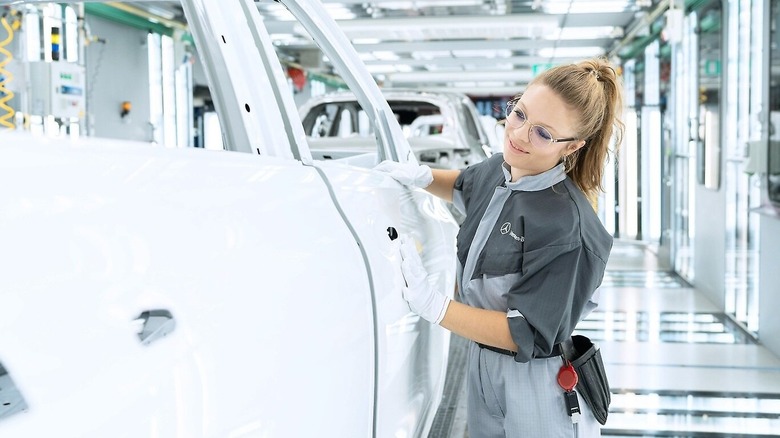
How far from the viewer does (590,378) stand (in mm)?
1854

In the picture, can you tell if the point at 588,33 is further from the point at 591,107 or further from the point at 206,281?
the point at 206,281

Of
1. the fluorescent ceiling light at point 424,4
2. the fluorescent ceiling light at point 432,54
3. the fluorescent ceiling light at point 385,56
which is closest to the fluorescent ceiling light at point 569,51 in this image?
the fluorescent ceiling light at point 432,54

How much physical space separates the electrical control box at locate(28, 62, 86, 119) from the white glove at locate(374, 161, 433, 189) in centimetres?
608

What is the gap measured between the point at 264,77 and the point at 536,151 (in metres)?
0.67

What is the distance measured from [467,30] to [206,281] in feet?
39.2

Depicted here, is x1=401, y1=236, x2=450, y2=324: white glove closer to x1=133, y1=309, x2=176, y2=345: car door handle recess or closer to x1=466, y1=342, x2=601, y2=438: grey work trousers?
x1=466, y1=342, x2=601, y2=438: grey work trousers

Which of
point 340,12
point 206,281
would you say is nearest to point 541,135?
point 206,281

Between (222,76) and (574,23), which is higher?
(574,23)

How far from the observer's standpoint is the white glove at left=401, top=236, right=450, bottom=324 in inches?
63.6

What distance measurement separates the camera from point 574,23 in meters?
13.2

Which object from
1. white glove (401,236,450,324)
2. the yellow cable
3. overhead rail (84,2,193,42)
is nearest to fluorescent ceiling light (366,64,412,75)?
overhead rail (84,2,193,42)

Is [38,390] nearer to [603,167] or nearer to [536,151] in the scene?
[536,151]

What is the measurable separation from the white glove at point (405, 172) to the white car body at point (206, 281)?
385 millimetres

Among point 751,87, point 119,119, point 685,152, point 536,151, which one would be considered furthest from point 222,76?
point 119,119
